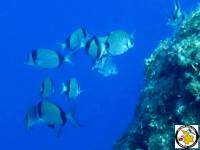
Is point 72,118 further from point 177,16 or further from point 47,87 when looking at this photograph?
point 177,16

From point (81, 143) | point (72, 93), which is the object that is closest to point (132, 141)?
point (72, 93)

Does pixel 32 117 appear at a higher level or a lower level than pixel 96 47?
lower

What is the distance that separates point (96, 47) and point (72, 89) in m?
0.65

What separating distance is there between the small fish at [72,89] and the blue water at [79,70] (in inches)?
658

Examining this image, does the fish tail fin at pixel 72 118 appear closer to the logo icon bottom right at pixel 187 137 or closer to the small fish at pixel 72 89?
the small fish at pixel 72 89

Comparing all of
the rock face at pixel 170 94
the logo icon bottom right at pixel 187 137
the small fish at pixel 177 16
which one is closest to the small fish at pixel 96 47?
the rock face at pixel 170 94

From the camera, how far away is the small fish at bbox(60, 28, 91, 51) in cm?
752

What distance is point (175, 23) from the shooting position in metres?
9.10

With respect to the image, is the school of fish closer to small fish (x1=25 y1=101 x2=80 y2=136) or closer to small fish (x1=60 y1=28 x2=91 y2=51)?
small fish (x1=60 y1=28 x2=91 y2=51)

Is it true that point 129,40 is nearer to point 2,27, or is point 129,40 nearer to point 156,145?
point 156,145

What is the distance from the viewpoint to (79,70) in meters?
58.9

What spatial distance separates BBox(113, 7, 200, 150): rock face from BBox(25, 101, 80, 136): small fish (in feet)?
6.09

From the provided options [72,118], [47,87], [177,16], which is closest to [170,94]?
[47,87]

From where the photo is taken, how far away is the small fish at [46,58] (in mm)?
7094
